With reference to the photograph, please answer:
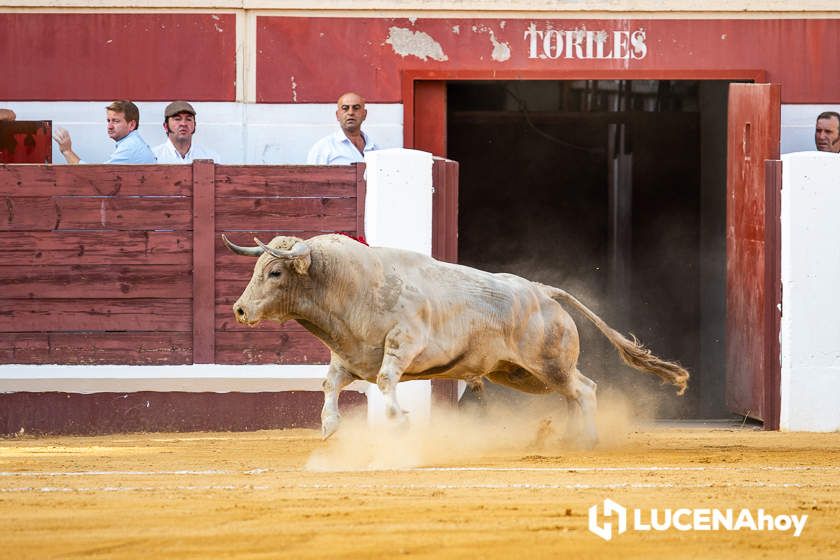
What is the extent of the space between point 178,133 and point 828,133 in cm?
461

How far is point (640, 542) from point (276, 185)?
18.8 feet

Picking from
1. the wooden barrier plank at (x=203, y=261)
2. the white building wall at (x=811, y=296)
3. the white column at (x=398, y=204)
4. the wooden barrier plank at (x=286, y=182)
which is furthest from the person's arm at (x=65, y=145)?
the white building wall at (x=811, y=296)

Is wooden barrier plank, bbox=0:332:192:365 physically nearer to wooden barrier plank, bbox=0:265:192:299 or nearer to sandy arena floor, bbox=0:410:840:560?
wooden barrier plank, bbox=0:265:192:299

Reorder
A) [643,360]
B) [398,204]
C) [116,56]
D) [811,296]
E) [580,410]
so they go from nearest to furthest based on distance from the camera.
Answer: [580,410], [643,360], [398,204], [811,296], [116,56]

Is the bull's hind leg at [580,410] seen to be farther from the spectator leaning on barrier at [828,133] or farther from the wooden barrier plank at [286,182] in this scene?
the spectator leaning on barrier at [828,133]

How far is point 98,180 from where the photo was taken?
→ 11203mm

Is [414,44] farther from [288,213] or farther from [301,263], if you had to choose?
[301,263]

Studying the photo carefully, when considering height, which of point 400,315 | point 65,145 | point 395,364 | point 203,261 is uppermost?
point 65,145

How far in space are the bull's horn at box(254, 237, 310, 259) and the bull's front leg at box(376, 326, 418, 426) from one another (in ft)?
2.02

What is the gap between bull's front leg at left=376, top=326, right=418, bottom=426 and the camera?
8.34m

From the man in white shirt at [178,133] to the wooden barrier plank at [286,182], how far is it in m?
0.49

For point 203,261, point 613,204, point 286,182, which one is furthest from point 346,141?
point 613,204

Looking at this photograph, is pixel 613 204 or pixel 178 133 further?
pixel 613 204

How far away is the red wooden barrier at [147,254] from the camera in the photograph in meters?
11.2
